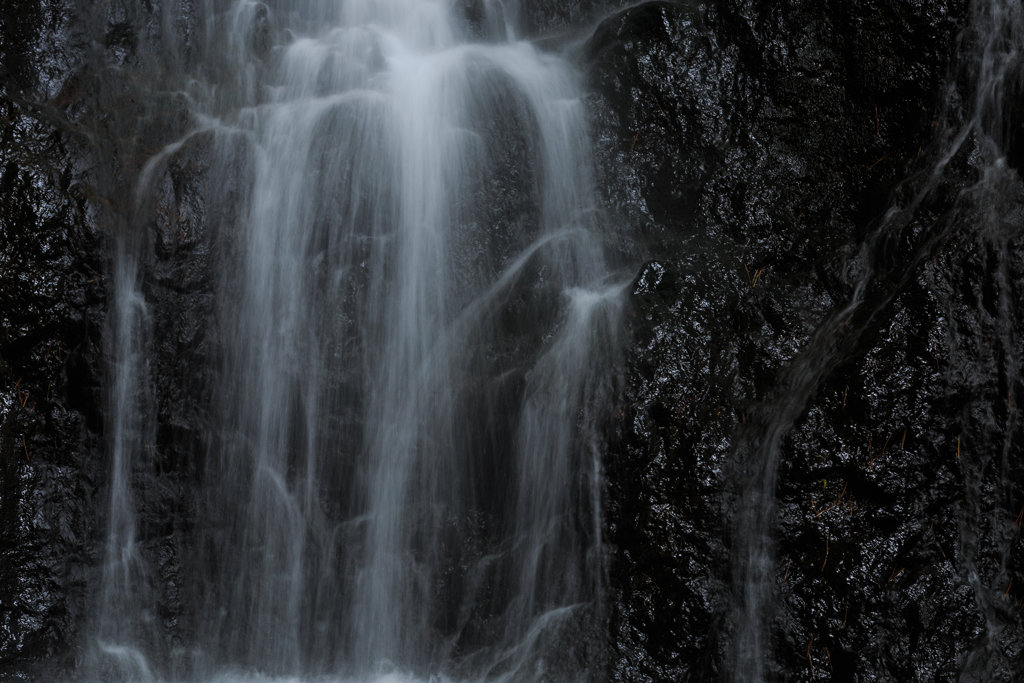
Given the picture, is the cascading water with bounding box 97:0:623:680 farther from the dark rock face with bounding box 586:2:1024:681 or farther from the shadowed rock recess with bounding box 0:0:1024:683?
the dark rock face with bounding box 586:2:1024:681

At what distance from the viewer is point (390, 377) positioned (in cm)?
490

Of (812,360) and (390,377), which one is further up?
(390,377)

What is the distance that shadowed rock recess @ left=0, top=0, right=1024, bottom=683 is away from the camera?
3.92 meters

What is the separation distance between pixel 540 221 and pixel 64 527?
143 inches

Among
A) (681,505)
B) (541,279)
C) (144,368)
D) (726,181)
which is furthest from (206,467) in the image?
(726,181)

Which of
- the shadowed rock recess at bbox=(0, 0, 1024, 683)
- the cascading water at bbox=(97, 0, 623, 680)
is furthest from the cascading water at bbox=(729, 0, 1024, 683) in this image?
the cascading water at bbox=(97, 0, 623, 680)

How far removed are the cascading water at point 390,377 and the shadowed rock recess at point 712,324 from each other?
3.7 inches

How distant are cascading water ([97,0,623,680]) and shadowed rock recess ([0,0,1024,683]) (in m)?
0.09

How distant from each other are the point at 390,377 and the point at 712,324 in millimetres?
2043

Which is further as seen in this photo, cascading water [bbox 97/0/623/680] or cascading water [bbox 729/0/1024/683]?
cascading water [bbox 97/0/623/680]

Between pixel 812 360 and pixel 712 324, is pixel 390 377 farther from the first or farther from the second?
pixel 812 360

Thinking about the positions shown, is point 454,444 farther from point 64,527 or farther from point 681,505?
point 64,527

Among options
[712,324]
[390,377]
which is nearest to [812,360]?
[712,324]

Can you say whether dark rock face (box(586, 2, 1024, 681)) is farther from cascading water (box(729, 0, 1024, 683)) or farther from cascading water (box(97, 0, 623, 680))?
cascading water (box(97, 0, 623, 680))
